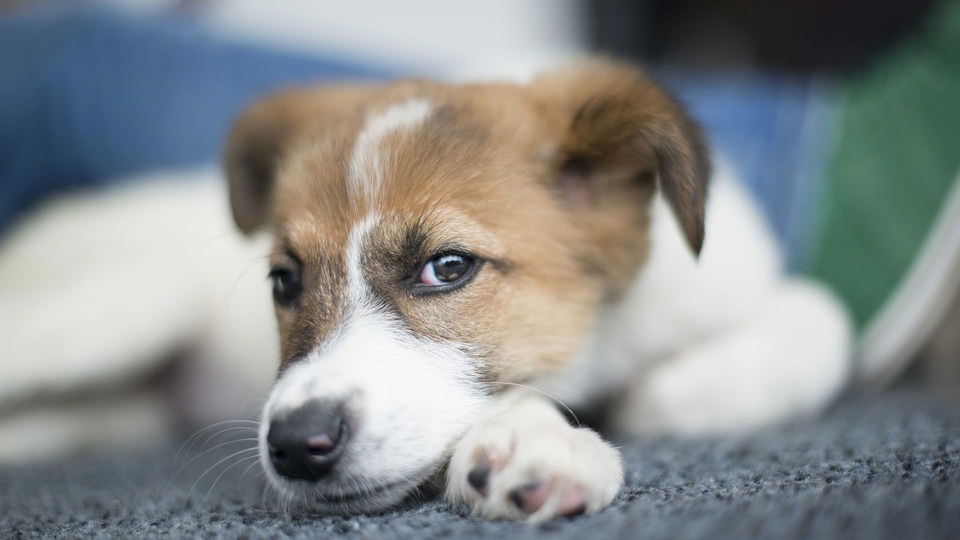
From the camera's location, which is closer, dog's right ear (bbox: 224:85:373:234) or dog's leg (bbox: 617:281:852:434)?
dog's leg (bbox: 617:281:852:434)

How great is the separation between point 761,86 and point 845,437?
2.75m

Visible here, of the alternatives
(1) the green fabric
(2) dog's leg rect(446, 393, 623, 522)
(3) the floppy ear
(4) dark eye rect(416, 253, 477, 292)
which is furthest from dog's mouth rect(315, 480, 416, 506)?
(1) the green fabric

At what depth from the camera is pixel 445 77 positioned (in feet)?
13.5

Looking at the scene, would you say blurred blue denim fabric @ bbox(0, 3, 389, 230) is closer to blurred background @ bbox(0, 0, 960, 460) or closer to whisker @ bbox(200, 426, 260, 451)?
blurred background @ bbox(0, 0, 960, 460)

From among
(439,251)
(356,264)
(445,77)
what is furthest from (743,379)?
(445,77)

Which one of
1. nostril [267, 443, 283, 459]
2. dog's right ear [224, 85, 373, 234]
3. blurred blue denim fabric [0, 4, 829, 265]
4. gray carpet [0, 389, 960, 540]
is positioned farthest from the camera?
blurred blue denim fabric [0, 4, 829, 265]

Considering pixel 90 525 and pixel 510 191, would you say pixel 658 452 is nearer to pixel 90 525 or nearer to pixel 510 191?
pixel 510 191

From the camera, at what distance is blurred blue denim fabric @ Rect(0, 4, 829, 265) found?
3717 mm

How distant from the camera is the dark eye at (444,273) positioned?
1794 millimetres

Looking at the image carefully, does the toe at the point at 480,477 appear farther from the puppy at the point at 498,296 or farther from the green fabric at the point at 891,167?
the green fabric at the point at 891,167

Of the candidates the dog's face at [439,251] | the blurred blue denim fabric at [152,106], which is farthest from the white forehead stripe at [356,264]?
the blurred blue denim fabric at [152,106]

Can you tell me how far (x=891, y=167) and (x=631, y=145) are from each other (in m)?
1.75

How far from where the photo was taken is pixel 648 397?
226 cm

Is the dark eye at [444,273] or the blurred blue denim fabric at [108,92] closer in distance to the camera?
the dark eye at [444,273]
